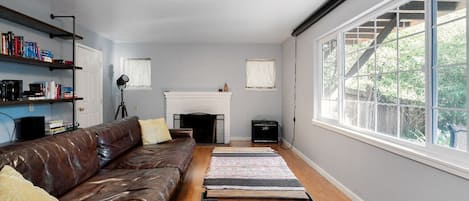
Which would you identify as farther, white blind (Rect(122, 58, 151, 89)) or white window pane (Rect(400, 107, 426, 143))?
white blind (Rect(122, 58, 151, 89))

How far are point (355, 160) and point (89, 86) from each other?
186 inches

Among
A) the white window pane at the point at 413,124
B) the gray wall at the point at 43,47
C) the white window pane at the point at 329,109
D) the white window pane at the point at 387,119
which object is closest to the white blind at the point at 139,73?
the gray wall at the point at 43,47

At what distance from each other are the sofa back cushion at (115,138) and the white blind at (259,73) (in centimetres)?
346

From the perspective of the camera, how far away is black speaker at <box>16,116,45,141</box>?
3523 millimetres

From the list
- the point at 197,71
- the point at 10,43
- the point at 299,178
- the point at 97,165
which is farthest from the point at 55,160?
the point at 197,71

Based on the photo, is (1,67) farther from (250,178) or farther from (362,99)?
(362,99)

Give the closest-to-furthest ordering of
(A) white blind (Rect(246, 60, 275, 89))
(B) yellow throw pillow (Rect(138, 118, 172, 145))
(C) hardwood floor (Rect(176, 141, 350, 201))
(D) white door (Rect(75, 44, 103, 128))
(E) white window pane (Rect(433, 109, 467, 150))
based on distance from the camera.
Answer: (E) white window pane (Rect(433, 109, 467, 150)) < (C) hardwood floor (Rect(176, 141, 350, 201)) < (B) yellow throw pillow (Rect(138, 118, 172, 145)) < (D) white door (Rect(75, 44, 103, 128)) < (A) white blind (Rect(246, 60, 275, 89))

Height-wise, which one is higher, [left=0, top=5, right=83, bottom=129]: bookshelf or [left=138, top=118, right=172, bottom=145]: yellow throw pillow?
[left=0, top=5, right=83, bottom=129]: bookshelf

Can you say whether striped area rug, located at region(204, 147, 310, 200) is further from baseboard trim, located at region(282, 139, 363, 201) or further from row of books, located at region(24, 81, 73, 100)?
row of books, located at region(24, 81, 73, 100)

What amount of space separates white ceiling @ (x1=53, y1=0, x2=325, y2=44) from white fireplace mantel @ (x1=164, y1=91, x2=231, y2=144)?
1.25 meters

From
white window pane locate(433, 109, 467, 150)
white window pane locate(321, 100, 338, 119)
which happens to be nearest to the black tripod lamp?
white window pane locate(321, 100, 338, 119)

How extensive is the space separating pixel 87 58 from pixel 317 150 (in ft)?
14.3

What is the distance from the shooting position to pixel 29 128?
140 inches

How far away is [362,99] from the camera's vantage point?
10.4 feet
